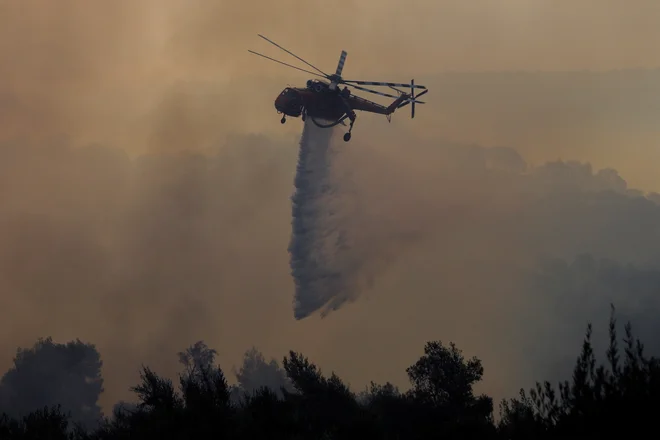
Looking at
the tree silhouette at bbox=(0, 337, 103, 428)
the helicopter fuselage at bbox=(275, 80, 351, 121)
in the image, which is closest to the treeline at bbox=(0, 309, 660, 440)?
the helicopter fuselage at bbox=(275, 80, 351, 121)

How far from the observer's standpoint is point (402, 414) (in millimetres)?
70562

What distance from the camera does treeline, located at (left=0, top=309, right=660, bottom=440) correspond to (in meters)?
37.7

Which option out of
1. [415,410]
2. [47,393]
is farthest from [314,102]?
[47,393]

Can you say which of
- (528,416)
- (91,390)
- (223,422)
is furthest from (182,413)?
(91,390)

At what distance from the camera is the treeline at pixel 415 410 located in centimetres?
3769

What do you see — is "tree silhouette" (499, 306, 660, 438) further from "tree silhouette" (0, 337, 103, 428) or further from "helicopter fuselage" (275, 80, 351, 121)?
"tree silhouette" (0, 337, 103, 428)

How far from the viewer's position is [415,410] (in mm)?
70188

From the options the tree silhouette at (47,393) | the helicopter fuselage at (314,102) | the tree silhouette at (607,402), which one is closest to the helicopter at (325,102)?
the helicopter fuselage at (314,102)

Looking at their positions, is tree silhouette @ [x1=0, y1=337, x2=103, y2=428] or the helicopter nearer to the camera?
the helicopter

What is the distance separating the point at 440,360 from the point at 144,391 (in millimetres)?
31658

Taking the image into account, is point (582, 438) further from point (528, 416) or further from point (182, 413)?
point (182, 413)

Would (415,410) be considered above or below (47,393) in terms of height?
below

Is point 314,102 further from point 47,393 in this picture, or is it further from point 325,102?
point 47,393

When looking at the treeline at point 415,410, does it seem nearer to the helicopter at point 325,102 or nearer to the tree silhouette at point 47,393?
the helicopter at point 325,102
